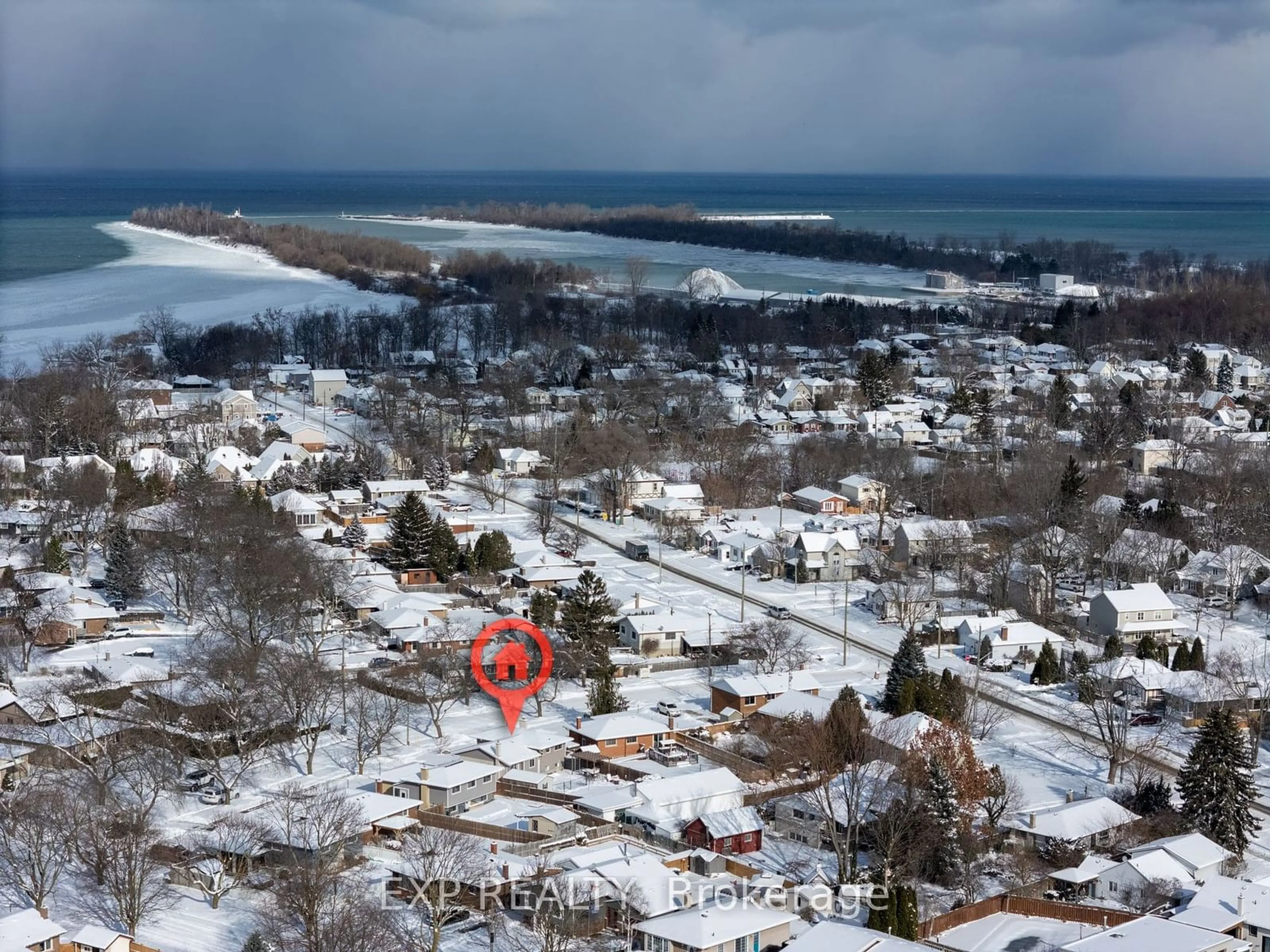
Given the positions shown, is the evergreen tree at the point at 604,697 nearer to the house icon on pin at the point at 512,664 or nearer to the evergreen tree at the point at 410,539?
the house icon on pin at the point at 512,664

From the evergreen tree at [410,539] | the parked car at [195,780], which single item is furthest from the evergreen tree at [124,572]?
the parked car at [195,780]

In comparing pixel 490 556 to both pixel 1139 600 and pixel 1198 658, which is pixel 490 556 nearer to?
pixel 1139 600

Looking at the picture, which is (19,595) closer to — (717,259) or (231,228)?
(717,259)

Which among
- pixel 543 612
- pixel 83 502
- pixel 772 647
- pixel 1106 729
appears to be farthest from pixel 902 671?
pixel 83 502

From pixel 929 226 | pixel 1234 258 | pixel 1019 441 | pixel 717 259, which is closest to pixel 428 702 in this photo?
pixel 1019 441

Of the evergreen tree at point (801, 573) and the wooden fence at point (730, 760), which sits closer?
the wooden fence at point (730, 760)

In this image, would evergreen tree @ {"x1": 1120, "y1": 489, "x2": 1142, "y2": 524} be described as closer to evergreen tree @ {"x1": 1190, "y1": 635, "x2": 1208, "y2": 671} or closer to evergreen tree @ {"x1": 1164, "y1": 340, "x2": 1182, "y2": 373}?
evergreen tree @ {"x1": 1190, "y1": 635, "x2": 1208, "y2": 671}
